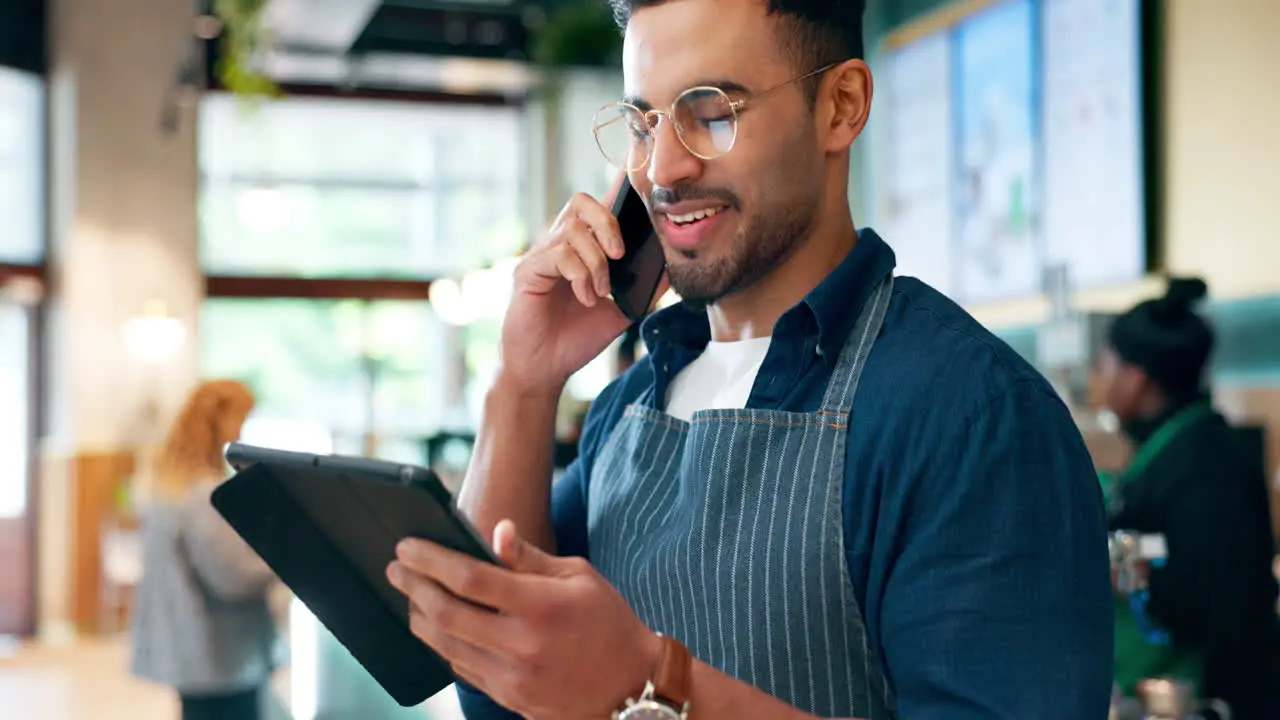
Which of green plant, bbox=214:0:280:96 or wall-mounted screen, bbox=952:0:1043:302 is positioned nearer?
wall-mounted screen, bbox=952:0:1043:302

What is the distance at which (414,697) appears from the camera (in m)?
1.22

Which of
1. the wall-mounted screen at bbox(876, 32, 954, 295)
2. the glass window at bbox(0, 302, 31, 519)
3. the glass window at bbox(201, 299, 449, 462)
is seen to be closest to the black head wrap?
the wall-mounted screen at bbox(876, 32, 954, 295)

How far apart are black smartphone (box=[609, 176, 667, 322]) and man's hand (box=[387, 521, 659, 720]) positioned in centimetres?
65

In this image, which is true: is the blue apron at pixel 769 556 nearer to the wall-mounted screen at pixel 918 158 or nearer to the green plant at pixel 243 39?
the wall-mounted screen at pixel 918 158

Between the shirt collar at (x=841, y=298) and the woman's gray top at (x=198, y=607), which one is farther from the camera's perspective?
the woman's gray top at (x=198, y=607)

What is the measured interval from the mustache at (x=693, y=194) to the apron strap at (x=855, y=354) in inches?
6.5

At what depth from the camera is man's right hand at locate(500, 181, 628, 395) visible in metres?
1.43

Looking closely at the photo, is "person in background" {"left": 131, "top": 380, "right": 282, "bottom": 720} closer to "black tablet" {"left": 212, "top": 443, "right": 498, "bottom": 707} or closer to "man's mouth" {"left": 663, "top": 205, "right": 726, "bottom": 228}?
"black tablet" {"left": 212, "top": 443, "right": 498, "bottom": 707}

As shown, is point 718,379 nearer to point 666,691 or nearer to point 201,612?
point 666,691

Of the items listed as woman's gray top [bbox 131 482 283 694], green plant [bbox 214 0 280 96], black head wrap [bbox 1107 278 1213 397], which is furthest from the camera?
green plant [bbox 214 0 280 96]

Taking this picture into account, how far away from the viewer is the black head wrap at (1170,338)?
123 inches

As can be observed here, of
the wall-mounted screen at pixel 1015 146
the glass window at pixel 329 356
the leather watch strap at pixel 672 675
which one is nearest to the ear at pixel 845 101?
the leather watch strap at pixel 672 675

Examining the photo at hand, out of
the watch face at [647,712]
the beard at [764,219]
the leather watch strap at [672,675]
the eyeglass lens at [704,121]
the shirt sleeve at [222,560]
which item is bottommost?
the shirt sleeve at [222,560]

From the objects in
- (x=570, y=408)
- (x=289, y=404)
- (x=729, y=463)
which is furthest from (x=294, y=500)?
(x=289, y=404)
